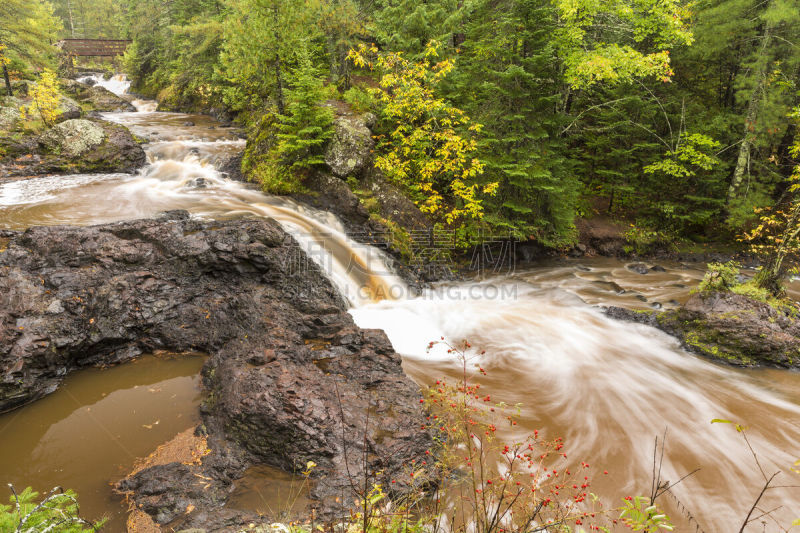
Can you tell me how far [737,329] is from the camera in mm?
6992

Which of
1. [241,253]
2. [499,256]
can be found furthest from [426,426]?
[499,256]

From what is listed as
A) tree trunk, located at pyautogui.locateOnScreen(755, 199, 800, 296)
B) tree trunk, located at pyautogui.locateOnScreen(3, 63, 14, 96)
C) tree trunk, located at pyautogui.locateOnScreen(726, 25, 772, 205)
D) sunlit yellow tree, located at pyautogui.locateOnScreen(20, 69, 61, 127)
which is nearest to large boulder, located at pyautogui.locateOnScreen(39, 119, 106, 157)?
sunlit yellow tree, located at pyautogui.locateOnScreen(20, 69, 61, 127)

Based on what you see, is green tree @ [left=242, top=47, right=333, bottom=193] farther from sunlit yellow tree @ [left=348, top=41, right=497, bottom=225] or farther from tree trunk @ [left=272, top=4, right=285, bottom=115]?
sunlit yellow tree @ [left=348, top=41, right=497, bottom=225]

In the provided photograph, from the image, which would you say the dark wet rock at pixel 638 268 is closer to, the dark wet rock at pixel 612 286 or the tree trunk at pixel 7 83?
the dark wet rock at pixel 612 286

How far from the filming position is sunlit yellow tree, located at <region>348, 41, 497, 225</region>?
10.4 m

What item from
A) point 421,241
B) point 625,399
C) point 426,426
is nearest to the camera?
point 426,426

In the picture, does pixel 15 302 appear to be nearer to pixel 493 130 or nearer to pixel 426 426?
pixel 426 426

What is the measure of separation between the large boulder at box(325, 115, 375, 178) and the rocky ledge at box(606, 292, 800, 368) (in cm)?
879

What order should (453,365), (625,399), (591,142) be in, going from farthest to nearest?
(591,142) → (453,365) → (625,399)

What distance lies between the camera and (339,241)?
9.70 m

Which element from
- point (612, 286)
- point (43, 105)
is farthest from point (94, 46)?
point (612, 286)

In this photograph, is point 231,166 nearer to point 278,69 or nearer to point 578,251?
point 278,69

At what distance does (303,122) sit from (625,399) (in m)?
10.4

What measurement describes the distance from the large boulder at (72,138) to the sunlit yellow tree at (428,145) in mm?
8946
